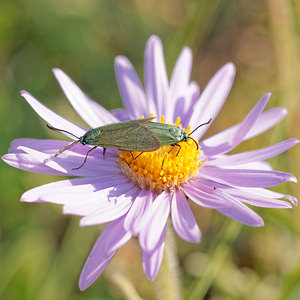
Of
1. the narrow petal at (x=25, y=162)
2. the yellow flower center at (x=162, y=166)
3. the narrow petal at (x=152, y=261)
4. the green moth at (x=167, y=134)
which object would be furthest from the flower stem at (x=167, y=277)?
the narrow petal at (x=25, y=162)

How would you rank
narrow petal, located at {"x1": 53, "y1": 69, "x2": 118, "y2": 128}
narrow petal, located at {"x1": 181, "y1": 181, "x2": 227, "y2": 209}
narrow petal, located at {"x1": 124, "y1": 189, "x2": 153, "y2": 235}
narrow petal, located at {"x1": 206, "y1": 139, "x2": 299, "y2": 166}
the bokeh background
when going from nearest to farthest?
narrow petal, located at {"x1": 124, "y1": 189, "x2": 153, "y2": 235}, narrow petal, located at {"x1": 181, "y1": 181, "x2": 227, "y2": 209}, narrow petal, located at {"x1": 206, "y1": 139, "x2": 299, "y2": 166}, narrow petal, located at {"x1": 53, "y1": 69, "x2": 118, "y2": 128}, the bokeh background

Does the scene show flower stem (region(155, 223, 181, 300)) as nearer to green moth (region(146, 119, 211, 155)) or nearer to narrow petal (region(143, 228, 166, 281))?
narrow petal (region(143, 228, 166, 281))

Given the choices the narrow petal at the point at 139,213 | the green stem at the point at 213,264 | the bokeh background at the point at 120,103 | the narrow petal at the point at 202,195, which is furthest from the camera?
the bokeh background at the point at 120,103

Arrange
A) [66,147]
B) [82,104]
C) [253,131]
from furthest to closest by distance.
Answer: [82,104] < [253,131] < [66,147]

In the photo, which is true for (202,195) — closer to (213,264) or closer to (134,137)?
(134,137)

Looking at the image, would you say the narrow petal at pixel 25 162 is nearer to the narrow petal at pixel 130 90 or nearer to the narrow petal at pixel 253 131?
the narrow petal at pixel 130 90

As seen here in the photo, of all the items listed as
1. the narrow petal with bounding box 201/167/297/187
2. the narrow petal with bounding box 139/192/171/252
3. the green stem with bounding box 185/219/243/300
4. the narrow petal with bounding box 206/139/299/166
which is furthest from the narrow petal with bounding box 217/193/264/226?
the green stem with bounding box 185/219/243/300

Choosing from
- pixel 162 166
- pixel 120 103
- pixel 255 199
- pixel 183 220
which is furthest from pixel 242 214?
pixel 120 103
